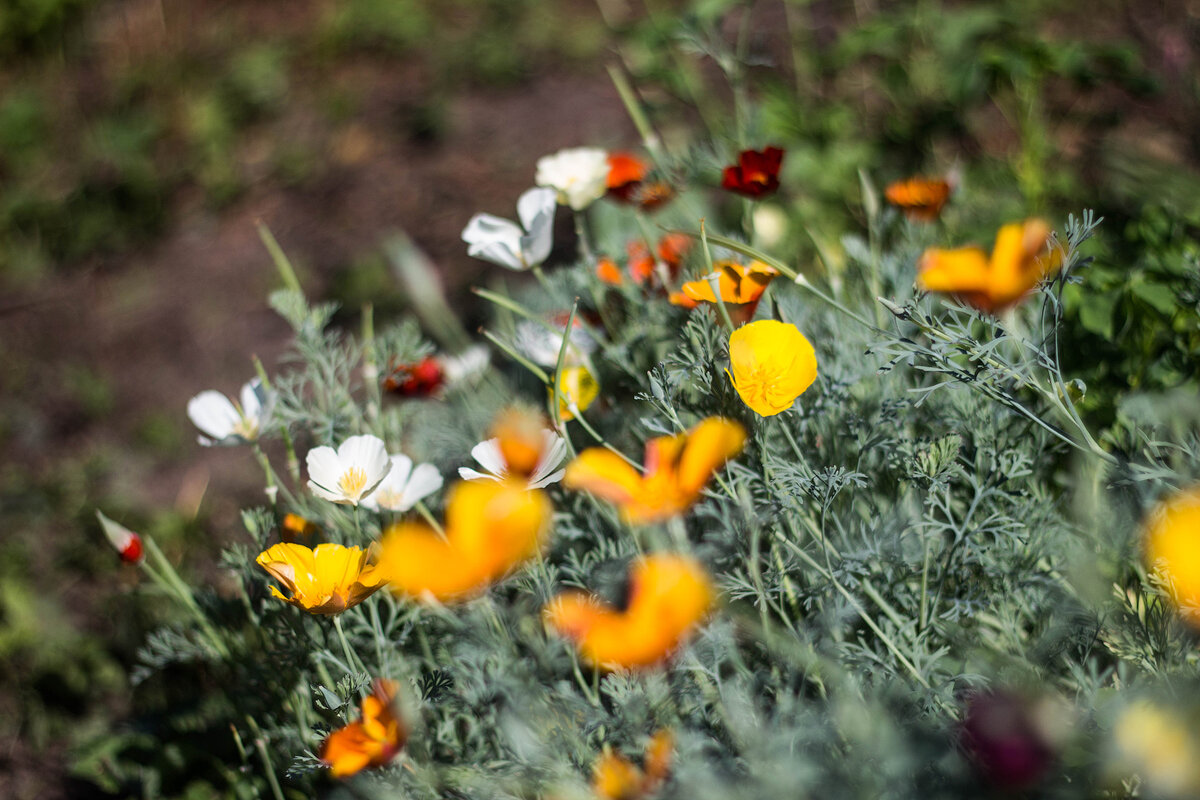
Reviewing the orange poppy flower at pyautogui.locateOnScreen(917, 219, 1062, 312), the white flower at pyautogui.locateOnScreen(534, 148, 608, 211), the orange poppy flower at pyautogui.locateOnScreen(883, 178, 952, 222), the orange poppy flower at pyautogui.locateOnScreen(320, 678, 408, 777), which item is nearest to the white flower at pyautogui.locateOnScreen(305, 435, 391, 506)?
the orange poppy flower at pyautogui.locateOnScreen(320, 678, 408, 777)

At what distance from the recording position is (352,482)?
3.14 ft

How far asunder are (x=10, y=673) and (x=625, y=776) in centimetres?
145

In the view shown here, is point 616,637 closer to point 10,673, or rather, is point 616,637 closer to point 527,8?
point 10,673

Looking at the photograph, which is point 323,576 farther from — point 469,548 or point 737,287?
point 737,287

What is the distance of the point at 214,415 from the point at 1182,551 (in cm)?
104

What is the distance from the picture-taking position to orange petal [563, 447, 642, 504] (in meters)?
0.75

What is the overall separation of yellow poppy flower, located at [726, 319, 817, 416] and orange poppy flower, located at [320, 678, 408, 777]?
1.44 feet

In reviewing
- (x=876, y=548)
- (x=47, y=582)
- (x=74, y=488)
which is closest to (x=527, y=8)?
(x=74, y=488)

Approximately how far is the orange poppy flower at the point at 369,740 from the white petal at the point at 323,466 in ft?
0.77

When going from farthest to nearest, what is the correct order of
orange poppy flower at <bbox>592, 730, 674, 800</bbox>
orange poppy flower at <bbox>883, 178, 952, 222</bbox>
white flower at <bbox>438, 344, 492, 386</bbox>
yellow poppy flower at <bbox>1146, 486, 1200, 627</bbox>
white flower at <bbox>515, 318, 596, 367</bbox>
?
white flower at <bbox>438, 344, 492, 386</bbox> < orange poppy flower at <bbox>883, 178, 952, 222</bbox> < white flower at <bbox>515, 318, 596, 367</bbox> < orange poppy flower at <bbox>592, 730, 674, 800</bbox> < yellow poppy flower at <bbox>1146, 486, 1200, 627</bbox>

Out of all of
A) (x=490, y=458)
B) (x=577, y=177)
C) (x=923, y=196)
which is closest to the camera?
(x=490, y=458)

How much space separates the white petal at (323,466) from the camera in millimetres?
940

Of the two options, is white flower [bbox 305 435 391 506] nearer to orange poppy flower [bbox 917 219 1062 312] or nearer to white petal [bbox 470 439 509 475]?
white petal [bbox 470 439 509 475]

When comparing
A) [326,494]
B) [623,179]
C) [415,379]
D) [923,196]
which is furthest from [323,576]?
[923,196]
